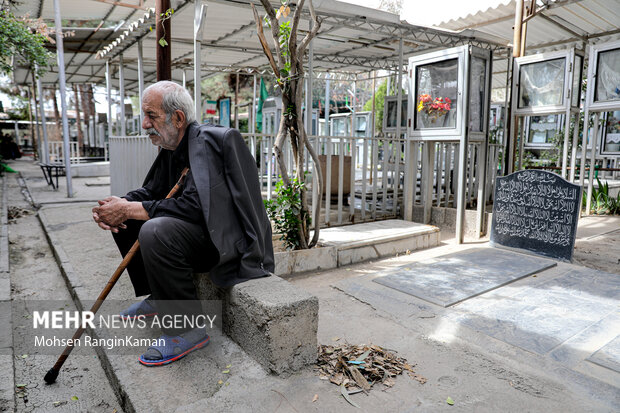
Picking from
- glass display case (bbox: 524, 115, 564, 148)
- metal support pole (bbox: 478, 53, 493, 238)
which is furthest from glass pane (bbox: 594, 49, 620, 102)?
glass display case (bbox: 524, 115, 564, 148)

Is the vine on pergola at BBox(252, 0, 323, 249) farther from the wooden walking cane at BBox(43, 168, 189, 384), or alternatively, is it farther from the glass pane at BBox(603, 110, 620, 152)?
the glass pane at BBox(603, 110, 620, 152)

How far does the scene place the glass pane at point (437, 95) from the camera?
18.5 ft

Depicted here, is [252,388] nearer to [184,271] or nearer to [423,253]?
[184,271]

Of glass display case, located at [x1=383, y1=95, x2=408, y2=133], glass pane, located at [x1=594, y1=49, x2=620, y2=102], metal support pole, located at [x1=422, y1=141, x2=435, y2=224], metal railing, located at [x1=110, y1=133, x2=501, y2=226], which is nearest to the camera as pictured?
metal railing, located at [x1=110, y1=133, x2=501, y2=226]

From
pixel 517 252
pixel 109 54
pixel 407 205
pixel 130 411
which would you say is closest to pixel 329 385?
pixel 130 411

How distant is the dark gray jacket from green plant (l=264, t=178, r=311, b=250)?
5.79ft

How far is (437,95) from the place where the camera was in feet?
19.1

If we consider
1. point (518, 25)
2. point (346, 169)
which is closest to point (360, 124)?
point (346, 169)

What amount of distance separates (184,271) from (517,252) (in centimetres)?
408

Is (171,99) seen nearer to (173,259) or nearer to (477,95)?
(173,259)

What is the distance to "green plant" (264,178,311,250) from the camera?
4152 mm

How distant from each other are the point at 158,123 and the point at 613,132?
1092 centimetres

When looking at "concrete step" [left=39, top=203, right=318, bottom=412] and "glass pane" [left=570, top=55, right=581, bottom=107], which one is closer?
"concrete step" [left=39, top=203, right=318, bottom=412]

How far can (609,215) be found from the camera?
7.33 m
